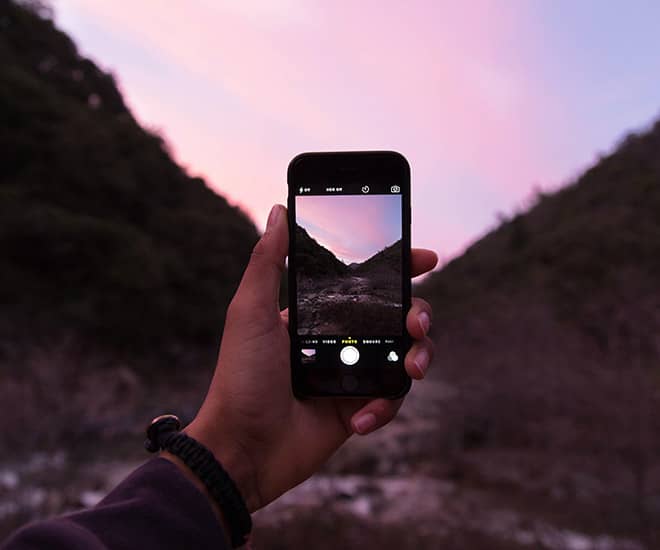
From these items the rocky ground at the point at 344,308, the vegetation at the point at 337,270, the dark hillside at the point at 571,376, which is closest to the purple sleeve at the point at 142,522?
the rocky ground at the point at 344,308

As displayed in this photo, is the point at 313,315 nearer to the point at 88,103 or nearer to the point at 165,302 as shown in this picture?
the point at 165,302

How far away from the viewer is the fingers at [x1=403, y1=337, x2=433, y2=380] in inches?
57.3

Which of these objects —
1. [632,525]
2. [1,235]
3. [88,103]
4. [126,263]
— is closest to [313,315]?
[632,525]

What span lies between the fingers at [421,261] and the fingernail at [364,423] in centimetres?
39

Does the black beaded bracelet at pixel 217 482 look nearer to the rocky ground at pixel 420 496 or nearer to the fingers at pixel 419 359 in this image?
the fingers at pixel 419 359

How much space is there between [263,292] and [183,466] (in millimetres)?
444

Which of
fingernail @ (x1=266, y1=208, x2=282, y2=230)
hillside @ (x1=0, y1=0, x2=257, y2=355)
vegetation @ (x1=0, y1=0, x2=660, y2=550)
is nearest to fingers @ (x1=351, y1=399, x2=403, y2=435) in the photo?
vegetation @ (x1=0, y1=0, x2=660, y2=550)

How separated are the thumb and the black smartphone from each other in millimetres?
94

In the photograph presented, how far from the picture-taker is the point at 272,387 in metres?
1.52

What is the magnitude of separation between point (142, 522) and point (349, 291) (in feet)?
2.51

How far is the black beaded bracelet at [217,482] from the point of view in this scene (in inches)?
48.8

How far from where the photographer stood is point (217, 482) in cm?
124

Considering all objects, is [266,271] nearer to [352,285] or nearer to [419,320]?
[352,285]

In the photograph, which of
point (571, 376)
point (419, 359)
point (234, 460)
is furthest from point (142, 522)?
point (571, 376)
